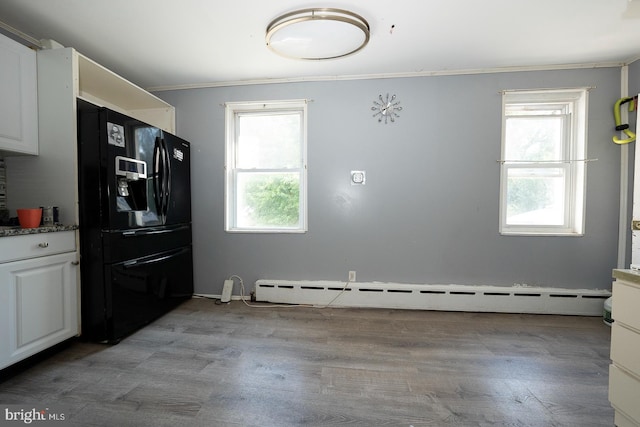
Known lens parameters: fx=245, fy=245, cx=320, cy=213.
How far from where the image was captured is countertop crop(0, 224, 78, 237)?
51.9 inches

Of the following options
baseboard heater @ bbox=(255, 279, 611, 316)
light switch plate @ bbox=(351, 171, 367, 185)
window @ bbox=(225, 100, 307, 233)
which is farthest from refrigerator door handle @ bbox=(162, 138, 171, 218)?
light switch plate @ bbox=(351, 171, 367, 185)

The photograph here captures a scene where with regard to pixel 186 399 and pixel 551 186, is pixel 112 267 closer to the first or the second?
pixel 186 399

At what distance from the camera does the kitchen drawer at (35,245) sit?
133cm

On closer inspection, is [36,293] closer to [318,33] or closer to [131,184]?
[131,184]

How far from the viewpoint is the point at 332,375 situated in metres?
1.43

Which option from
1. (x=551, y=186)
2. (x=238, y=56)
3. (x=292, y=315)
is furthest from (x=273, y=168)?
(x=551, y=186)

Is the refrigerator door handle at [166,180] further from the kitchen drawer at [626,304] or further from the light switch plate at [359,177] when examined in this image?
the kitchen drawer at [626,304]

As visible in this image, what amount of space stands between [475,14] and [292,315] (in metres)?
2.68

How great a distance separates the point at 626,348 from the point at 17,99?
3.43 meters

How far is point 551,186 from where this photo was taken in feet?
7.84

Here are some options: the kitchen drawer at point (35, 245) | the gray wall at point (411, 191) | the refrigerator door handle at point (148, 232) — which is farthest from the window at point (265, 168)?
the kitchen drawer at point (35, 245)

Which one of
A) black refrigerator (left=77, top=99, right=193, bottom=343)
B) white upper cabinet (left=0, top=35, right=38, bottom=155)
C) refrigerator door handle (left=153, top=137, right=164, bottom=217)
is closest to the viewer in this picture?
white upper cabinet (left=0, top=35, right=38, bottom=155)

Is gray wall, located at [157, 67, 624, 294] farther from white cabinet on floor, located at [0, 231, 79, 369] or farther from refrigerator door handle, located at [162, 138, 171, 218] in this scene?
white cabinet on floor, located at [0, 231, 79, 369]

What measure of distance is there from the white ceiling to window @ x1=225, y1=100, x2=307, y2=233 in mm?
388
